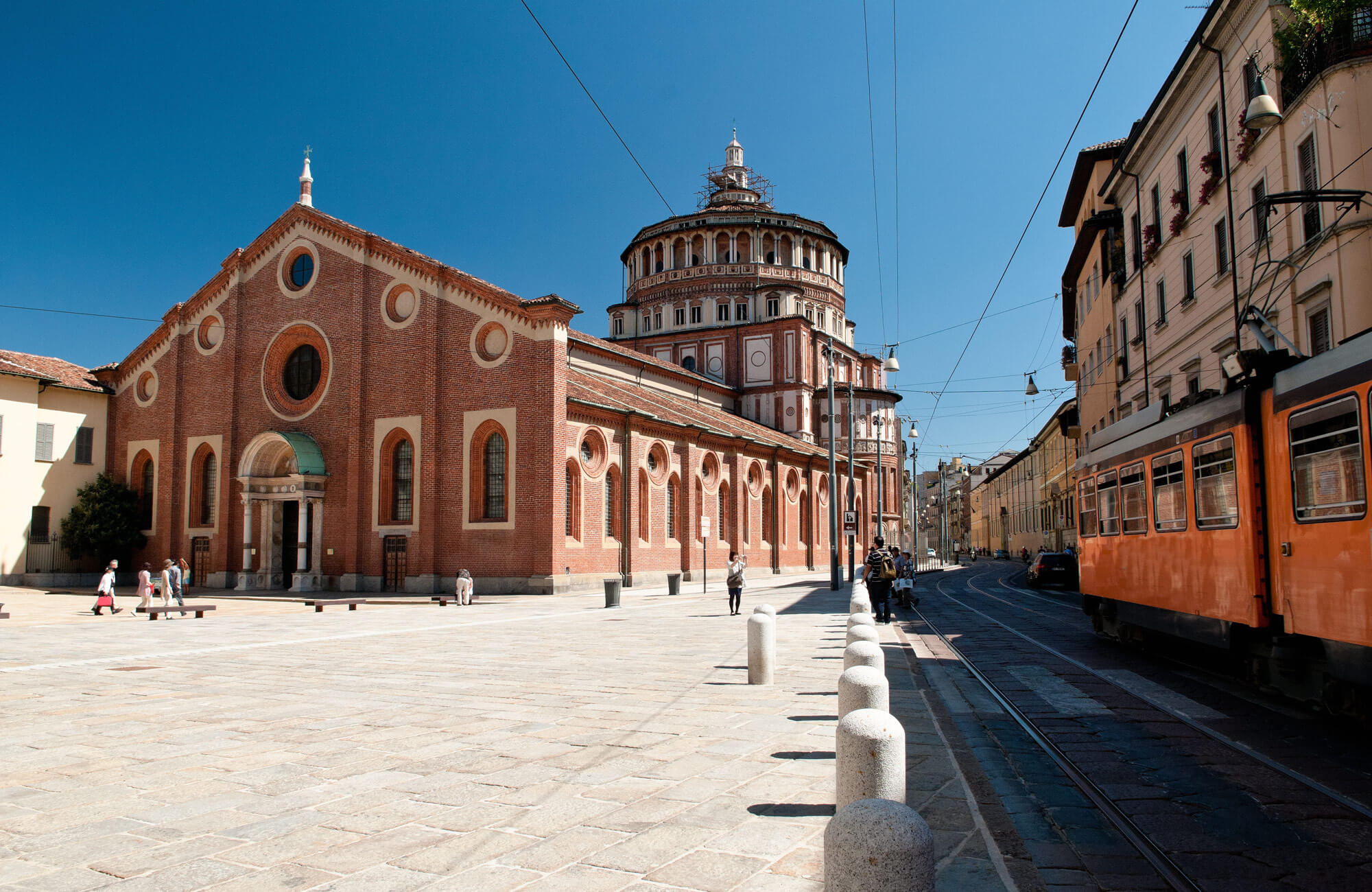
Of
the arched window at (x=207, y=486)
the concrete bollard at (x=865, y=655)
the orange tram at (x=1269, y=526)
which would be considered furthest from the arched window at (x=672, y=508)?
the concrete bollard at (x=865, y=655)

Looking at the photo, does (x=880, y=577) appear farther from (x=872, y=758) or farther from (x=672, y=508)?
(x=672, y=508)

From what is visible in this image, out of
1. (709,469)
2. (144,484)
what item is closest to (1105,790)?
(709,469)

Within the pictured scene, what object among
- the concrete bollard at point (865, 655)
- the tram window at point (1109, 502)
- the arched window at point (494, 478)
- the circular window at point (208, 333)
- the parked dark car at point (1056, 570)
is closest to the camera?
the concrete bollard at point (865, 655)

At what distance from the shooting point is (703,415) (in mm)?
44188

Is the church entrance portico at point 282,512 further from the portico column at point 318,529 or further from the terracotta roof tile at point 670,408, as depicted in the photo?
the terracotta roof tile at point 670,408

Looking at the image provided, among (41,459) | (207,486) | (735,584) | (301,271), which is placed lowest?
(735,584)

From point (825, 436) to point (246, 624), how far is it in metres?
45.1

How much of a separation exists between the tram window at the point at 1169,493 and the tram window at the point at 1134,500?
16.6 inches

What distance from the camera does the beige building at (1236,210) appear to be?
1562 cm

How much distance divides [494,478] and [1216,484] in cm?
2399

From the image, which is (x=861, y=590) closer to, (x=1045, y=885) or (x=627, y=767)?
(x=627, y=767)

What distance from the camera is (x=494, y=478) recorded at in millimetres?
30125

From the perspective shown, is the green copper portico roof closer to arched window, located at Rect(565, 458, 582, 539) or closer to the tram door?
the tram door

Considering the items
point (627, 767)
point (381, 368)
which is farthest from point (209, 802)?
point (381, 368)
